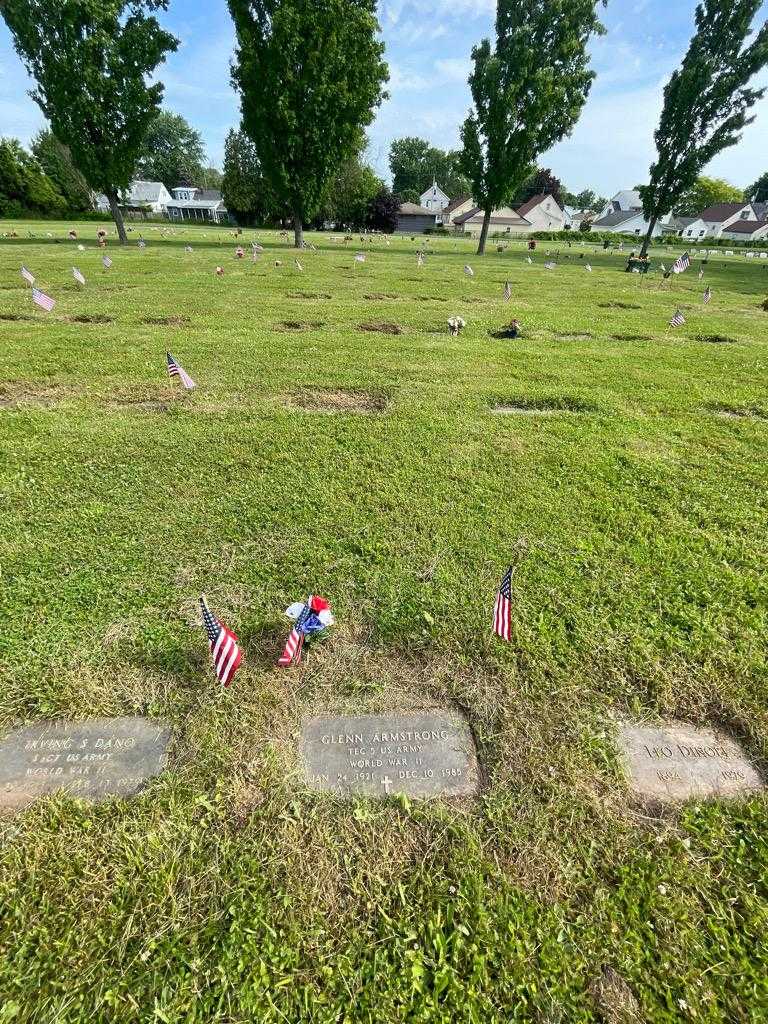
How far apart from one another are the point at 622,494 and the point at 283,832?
11.3 feet

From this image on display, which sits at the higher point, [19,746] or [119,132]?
[119,132]

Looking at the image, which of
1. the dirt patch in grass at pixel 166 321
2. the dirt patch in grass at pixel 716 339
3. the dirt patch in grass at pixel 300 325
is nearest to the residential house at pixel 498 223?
the dirt patch in grass at pixel 716 339

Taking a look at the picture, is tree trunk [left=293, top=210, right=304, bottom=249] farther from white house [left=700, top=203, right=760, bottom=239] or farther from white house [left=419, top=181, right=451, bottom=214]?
white house [left=700, top=203, right=760, bottom=239]

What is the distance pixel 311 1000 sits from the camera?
145cm

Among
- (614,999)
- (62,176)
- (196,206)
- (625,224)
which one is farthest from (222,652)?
(625,224)

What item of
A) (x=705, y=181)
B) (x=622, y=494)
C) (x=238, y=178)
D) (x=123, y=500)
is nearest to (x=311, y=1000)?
(x=123, y=500)

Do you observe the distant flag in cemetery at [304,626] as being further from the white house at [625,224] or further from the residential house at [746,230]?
the residential house at [746,230]

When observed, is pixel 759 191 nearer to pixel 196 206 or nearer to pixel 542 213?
pixel 542 213

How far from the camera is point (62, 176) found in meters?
49.6

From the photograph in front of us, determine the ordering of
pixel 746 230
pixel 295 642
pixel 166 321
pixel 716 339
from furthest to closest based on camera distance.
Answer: pixel 746 230 → pixel 716 339 → pixel 166 321 → pixel 295 642

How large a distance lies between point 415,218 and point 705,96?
5618 cm

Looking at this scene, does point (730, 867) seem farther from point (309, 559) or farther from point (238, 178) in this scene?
point (238, 178)

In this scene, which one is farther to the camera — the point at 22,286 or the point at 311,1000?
the point at 22,286

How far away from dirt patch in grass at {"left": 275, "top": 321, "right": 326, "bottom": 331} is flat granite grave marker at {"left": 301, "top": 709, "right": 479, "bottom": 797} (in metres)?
7.68
